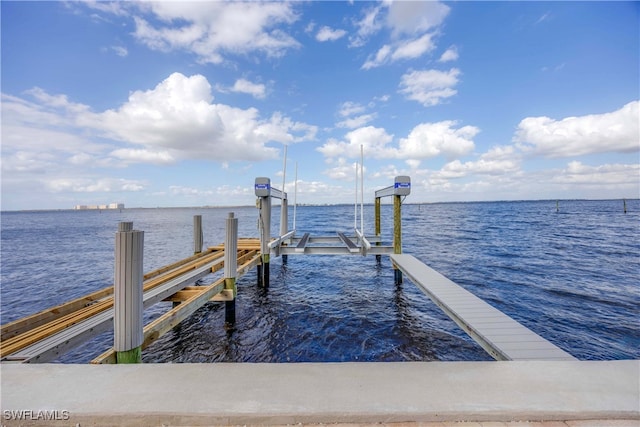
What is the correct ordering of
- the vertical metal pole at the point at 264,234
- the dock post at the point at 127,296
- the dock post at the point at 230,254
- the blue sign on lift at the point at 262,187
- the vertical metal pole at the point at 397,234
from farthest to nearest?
1. the vertical metal pole at the point at 397,234
2. the vertical metal pole at the point at 264,234
3. the blue sign on lift at the point at 262,187
4. the dock post at the point at 230,254
5. the dock post at the point at 127,296

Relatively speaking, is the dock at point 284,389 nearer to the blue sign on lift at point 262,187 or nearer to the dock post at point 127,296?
the dock post at point 127,296

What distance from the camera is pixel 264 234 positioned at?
9445 mm

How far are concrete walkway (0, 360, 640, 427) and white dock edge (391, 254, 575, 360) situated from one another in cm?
94

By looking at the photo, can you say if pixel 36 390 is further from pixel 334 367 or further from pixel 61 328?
pixel 334 367

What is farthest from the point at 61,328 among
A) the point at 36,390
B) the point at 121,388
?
the point at 121,388

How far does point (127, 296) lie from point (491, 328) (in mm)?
5265

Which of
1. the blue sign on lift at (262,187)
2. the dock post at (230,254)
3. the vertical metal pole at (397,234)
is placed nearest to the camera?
the dock post at (230,254)

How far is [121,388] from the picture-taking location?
7.60ft

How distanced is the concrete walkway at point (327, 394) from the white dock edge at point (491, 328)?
0.94 m

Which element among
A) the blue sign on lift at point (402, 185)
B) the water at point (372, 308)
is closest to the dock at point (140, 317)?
the water at point (372, 308)

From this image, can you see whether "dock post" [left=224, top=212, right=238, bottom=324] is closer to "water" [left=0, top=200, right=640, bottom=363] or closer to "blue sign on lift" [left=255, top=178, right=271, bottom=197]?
"water" [left=0, top=200, right=640, bottom=363]

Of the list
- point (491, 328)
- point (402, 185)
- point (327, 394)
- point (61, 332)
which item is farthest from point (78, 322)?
point (402, 185)

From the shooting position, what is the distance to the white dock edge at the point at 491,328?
3.54 m

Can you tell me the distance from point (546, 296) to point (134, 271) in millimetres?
11737
